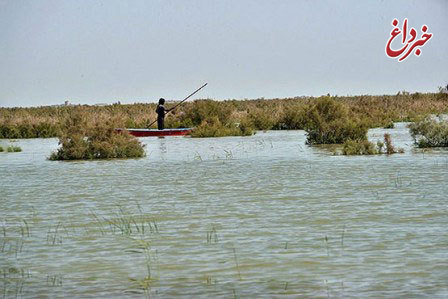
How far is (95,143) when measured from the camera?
3022 centimetres

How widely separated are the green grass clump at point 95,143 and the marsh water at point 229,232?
543cm

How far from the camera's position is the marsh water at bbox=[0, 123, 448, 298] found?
973 centimetres

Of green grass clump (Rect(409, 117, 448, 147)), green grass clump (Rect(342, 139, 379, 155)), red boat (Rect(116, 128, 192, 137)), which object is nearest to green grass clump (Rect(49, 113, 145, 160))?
green grass clump (Rect(342, 139, 379, 155))

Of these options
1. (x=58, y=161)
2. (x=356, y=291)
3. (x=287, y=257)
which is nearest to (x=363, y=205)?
(x=287, y=257)

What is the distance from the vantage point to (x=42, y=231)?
13.7 metres

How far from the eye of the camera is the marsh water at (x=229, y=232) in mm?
9727

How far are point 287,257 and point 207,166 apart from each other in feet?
48.4

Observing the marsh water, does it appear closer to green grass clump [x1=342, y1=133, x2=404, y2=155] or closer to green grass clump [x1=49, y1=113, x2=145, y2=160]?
green grass clump [x1=342, y1=133, x2=404, y2=155]

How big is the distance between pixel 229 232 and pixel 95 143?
58.2ft

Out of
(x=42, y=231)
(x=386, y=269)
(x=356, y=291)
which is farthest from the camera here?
(x=42, y=231)

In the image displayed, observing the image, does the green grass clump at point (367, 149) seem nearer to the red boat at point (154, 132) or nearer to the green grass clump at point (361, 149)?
the green grass clump at point (361, 149)

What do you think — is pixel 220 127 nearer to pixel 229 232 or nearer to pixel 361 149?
pixel 361 149

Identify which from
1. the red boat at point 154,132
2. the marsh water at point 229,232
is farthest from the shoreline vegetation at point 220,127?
the marsh water at point 229,232

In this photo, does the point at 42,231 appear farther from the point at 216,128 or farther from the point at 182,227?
the point at 216,128
